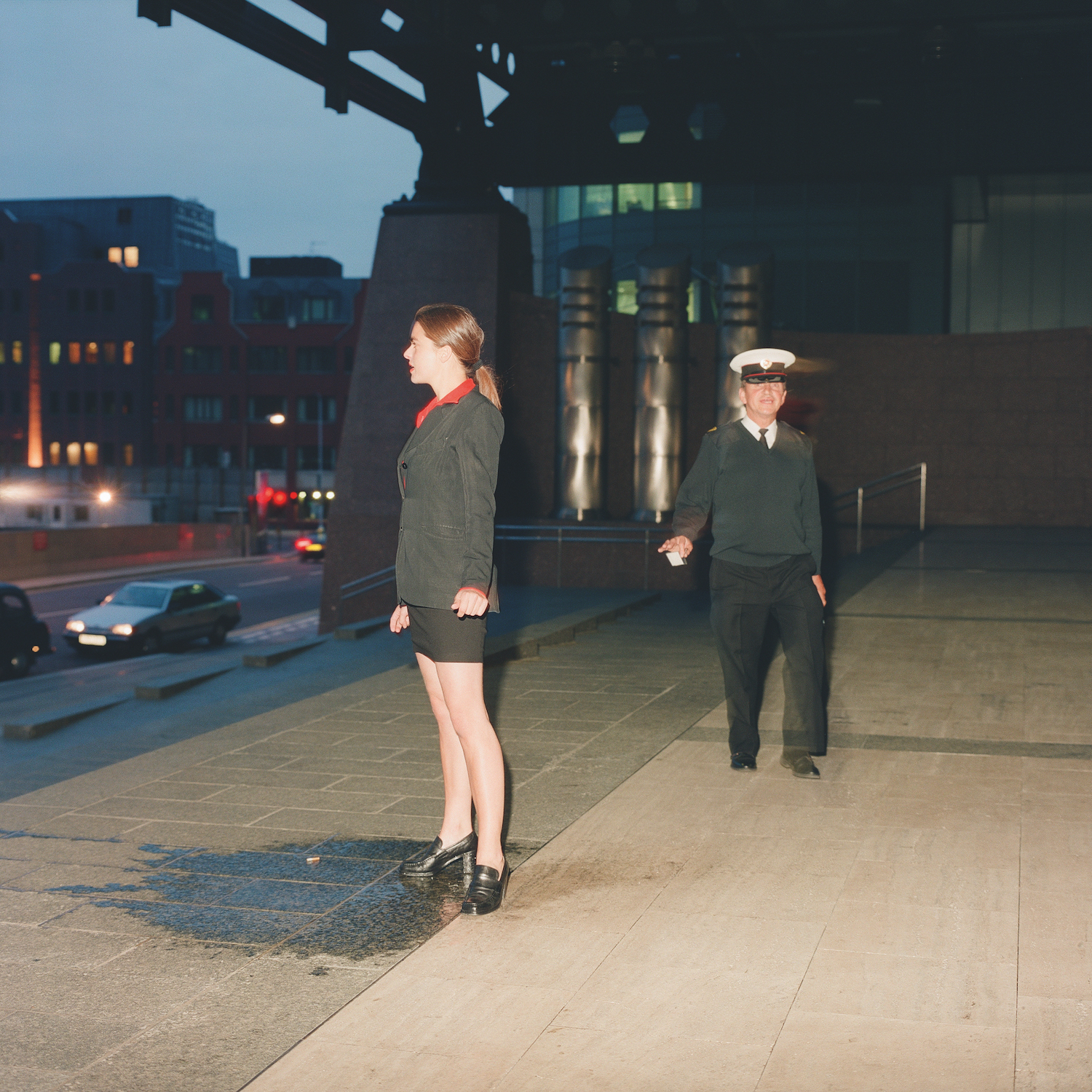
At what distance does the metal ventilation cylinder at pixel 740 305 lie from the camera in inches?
831

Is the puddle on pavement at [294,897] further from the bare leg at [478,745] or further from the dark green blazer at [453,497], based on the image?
the dark green blazer at [453,497]

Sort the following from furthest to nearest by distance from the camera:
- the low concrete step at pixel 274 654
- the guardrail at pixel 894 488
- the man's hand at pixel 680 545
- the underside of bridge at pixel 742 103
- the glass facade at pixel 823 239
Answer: the glass facade at pixel 823 239
the guardrail at pixel 894 488
the underside of bridge at pixel 742 103
the low concrete step at pixel 274 654
the man's hand at pixel 680 545

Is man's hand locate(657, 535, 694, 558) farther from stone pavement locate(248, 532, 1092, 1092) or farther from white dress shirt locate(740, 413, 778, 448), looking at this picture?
stone pavement locate(248, 532, 1092, 1092)

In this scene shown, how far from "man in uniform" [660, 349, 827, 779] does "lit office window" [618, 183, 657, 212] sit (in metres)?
31.4

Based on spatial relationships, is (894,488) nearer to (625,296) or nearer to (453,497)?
(625,296)

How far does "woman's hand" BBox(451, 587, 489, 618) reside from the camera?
3951 mm

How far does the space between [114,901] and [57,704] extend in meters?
10.5

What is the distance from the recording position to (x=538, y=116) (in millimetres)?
19281

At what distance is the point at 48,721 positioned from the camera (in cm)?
916

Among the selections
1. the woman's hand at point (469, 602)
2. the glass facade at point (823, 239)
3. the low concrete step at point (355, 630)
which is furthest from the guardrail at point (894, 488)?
the woman's hand at point (469, 602)

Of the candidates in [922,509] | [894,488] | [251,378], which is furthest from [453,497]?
[251,378]

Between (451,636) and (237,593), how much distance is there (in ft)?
116

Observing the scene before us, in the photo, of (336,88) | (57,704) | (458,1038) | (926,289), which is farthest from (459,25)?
(926,289)

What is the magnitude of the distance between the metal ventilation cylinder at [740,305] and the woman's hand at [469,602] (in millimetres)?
17451
